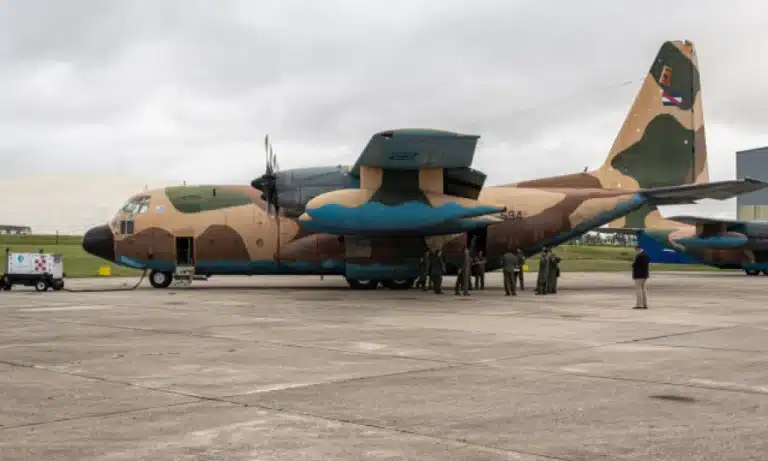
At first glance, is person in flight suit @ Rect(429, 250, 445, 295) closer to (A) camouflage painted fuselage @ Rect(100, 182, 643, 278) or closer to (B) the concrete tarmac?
(A) camouflage painted fuselage @ Rect(100, 182, 643, 278)

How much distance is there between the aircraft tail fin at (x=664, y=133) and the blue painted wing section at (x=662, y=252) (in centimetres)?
1184

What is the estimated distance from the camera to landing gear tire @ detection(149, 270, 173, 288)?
97.1ft

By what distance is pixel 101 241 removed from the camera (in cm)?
2888

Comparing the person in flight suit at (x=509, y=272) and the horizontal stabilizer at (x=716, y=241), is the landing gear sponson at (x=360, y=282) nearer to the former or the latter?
the person in flight suit at (x=509, y=272)

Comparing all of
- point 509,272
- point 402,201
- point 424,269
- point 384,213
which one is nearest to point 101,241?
point 384,213

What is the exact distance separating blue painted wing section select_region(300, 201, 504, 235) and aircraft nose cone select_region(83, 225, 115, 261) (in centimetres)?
824

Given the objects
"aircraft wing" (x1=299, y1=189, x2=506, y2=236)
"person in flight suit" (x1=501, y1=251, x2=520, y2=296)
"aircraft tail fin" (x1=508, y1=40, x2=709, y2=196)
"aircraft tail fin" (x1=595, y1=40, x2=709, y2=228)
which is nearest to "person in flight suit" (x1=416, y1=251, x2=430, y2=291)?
"aircraft wing" (x1=299, y1=189, x2=506, y2=236)

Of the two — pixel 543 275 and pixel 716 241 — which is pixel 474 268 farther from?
A: pixel 716 241

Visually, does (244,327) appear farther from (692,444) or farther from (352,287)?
(352,287)

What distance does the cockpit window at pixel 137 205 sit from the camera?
2888 cm

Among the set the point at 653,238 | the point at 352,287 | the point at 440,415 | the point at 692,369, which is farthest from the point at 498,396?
the point at 653,238

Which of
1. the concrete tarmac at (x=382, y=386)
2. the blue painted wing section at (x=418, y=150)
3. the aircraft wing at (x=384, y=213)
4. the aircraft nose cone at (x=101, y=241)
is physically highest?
the blue painted wing section at (x=418, y=150)

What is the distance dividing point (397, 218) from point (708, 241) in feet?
77.6

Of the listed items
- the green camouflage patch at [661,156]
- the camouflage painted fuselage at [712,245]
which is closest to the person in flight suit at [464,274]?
the green camouflage patch at [661,156]
